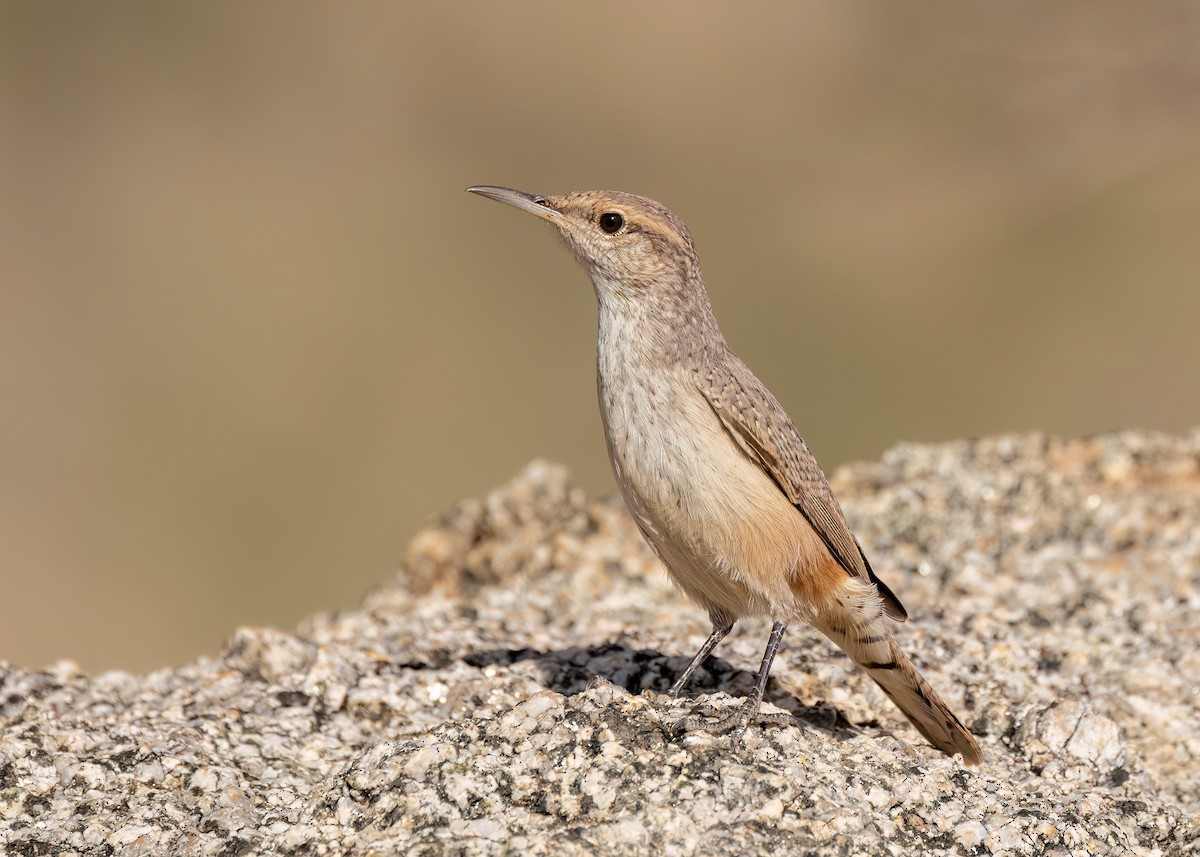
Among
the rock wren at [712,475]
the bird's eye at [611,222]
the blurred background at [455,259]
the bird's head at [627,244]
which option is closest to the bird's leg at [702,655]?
the rock wren at [712,475]

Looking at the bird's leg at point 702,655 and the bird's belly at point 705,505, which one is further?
the bird's leg at point 702,655

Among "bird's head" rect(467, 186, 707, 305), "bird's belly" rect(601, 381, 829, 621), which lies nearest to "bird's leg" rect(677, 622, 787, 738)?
"bird's belly" rect(601, 381, 829, 621)

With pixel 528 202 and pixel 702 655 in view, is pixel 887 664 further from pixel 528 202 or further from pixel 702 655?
pixel 528 202

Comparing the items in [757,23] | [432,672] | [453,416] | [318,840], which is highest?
[757,23]

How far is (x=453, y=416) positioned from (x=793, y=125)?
225 inches

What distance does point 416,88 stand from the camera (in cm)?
1480

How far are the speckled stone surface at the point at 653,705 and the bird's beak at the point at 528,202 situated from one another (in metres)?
1.98

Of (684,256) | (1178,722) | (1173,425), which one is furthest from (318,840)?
(1173,425)

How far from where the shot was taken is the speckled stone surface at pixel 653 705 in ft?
12.0

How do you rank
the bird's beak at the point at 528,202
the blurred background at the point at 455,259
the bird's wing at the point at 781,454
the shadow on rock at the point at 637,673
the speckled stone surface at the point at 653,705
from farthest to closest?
the blurred background at the point at 455,259
the bird's beak at the point at 528,202
the shadow on rock at the point at 637,673
the bird's wing at the point at 781,454
the speckled stone surface at the point at 653,705

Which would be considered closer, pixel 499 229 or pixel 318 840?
pixel 318 840

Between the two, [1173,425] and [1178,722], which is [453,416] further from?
[1178,722]

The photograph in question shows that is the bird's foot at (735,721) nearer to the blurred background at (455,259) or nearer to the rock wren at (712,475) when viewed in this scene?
the rock wren at (712,475)

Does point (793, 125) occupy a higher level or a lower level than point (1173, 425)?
higher
